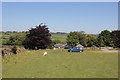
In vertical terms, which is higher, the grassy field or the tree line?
the tree line

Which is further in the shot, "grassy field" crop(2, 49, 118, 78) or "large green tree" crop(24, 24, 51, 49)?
"large green tree" crop(24, 24, 51, 49)

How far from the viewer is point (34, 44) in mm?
46344

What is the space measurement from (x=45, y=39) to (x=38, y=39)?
175 centimetres

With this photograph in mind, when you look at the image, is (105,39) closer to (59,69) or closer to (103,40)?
(103,40)

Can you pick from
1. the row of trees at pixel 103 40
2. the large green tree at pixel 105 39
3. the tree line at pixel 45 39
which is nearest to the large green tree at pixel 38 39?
the tree line at pixel 45 39

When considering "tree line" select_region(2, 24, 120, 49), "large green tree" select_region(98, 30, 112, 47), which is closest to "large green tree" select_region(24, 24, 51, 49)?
"tree line" select_region(2, 24, 120, 49)

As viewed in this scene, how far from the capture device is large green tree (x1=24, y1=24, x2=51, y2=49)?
46.2 metres

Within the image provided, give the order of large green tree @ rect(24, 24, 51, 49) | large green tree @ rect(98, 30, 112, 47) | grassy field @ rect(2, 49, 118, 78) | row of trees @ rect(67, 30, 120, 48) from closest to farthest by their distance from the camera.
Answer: grassy field @ rect(2, 49, 118, 78)
large green tree @ rect(24, 24, 51, 49)
row of trees @ rect(67, 30, 120, 48)
large green tree @ rect(98, 30, 112, 47)

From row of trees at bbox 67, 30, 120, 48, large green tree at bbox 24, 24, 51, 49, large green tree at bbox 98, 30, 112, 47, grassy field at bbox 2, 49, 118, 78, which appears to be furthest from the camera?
large green tree at bbox 98, 30, 112, 47

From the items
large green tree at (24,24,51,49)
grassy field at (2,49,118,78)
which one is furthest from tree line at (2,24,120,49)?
grassy field at (2,49,118,78)

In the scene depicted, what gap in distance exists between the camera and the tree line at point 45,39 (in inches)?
1832

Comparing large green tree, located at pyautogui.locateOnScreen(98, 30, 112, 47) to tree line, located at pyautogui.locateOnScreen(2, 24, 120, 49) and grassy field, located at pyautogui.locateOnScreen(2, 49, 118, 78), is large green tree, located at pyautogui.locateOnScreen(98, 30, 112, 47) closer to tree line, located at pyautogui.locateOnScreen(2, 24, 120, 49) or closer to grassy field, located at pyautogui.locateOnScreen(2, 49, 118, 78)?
tree line, located at pyautogui.locateOnScreen(2, 24, 120, 49)

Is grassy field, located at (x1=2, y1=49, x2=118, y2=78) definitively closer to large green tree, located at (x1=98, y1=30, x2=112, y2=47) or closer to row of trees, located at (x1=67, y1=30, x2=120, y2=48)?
row of trees, located at (x1=67, y1=30, x2=120, y2=48)

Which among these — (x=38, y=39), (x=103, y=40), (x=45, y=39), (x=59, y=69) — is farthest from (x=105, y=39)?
(x=59, y=69)
